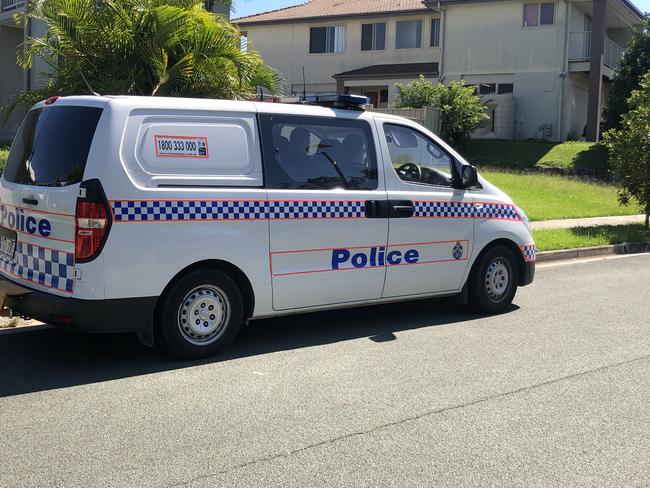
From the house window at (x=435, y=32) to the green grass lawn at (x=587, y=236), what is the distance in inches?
779

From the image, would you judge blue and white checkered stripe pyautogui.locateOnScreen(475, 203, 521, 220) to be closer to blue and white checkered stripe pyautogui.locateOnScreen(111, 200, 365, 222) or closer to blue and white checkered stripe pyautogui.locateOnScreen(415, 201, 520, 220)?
blue and white checkered stripe pyautogui.locateOnScreen(415, 201, 520, 220)

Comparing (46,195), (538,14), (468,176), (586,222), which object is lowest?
(586,222)

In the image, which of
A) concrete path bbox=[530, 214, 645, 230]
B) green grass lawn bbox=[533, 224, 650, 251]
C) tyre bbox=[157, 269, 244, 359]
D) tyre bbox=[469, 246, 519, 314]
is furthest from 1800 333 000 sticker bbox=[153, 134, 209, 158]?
concrete path bbox=[530, 214, 645, 230]

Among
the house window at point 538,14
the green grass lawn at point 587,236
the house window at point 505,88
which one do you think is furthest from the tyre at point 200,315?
the house window at point 538,14

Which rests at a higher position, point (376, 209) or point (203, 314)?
point (376, 209)

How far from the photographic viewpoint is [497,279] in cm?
752

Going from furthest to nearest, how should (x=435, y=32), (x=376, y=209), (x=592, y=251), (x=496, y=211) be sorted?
(x=435, y=32)
(x=592, y=251)
(x=496, y=211)
(x=376, y=209)

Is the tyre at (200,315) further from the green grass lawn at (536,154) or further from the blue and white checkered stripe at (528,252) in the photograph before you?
the green grass lawn at (536,154)

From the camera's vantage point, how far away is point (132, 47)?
34.7 feet

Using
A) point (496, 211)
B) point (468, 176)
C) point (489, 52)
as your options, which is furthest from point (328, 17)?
point (468, 176)

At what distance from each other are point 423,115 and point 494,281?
15.6 m

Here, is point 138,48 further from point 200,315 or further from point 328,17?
point 328,17

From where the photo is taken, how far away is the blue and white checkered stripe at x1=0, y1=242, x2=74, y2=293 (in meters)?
5.10

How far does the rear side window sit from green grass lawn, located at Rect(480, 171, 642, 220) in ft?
32.9
